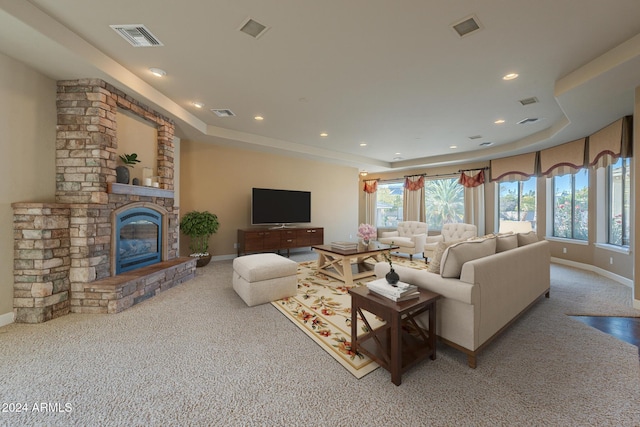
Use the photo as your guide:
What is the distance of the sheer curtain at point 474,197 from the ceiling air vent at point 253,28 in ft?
21.6

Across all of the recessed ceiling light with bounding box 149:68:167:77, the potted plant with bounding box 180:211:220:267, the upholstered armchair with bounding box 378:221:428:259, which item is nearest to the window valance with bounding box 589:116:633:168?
the upholstered armchair with bounding box 378:221:428:259

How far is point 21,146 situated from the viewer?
252 cm

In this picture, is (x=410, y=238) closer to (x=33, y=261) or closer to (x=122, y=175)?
(x=122, y=175)

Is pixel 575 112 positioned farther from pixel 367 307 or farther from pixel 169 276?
pixel 169 276

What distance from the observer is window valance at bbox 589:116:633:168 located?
349 cm

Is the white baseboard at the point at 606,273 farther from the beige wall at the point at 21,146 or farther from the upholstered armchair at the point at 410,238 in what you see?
the beige wall at the point at 21,146

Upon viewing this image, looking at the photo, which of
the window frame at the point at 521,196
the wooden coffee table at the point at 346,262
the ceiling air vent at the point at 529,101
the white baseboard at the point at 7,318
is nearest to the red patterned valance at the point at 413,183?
the window frame at the point at 521,196

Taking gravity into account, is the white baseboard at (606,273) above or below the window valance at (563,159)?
below

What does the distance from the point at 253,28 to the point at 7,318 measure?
11.8ft

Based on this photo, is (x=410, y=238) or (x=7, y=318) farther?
(x=410, y=238)

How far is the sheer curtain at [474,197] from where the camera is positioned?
268 inches

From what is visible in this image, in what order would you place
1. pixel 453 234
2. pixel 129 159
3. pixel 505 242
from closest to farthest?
pixel 505 242 → pixel 129 159 → pixel 453 234

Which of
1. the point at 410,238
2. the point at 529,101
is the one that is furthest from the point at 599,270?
the point at 529,101

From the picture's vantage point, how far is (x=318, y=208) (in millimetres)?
7277
